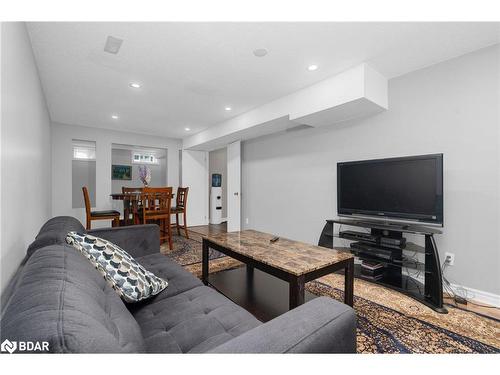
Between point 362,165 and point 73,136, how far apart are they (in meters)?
5.42

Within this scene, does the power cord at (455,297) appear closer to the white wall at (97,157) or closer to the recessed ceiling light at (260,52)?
the recessed ceiling light at (260,52)

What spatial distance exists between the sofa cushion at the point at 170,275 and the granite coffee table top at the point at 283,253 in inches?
18.1

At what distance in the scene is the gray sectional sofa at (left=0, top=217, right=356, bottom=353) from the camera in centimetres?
52

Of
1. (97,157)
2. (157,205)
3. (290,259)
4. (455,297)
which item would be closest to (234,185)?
(157,205)

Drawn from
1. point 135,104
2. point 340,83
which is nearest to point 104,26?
point 135,104

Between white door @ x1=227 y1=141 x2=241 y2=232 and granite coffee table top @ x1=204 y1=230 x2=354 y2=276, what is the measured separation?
2.50 m

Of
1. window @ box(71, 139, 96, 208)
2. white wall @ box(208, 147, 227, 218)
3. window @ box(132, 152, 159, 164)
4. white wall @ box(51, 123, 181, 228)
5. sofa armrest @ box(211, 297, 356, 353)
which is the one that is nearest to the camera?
sofa armrest @ box(211, 297, 356, 353)

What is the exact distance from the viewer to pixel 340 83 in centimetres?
259

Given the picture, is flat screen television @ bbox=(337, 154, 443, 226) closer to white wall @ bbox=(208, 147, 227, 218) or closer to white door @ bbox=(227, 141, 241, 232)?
white door @ bbox=(227, 141, 241, 232)

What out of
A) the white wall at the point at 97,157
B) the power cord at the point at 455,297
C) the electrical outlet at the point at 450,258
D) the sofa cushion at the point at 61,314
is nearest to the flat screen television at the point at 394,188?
the electrical outlet at the point at 450,258

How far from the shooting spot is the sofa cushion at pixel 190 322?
0.99 metres

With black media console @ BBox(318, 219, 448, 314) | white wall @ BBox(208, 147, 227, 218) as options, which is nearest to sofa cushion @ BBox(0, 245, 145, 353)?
black media console @ BBox(318, 219, 448, 314)

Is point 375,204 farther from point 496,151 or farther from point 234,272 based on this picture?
point 234,272
